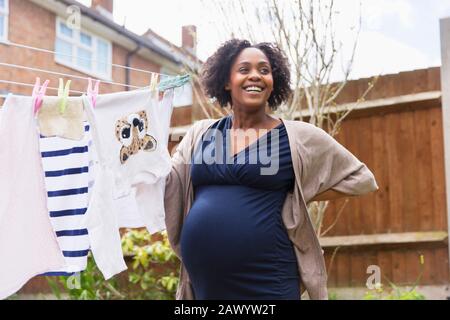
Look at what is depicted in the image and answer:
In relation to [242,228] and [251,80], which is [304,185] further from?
[251,80]

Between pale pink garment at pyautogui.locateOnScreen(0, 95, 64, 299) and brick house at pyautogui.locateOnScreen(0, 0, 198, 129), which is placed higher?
brick house at pyautogui.locateOnScreen(0, 0, 198, 129)

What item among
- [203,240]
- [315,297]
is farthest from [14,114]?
[315,297]

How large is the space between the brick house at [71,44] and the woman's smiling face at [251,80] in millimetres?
5870

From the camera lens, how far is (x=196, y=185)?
248 centimetres

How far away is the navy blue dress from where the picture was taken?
2279mm

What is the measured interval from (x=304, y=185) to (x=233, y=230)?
1.12ft

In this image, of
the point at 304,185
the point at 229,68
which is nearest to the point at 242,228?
the point at 304,185

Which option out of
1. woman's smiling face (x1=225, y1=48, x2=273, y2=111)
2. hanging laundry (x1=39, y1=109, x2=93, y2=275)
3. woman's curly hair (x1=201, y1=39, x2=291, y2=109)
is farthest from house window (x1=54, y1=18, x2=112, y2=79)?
woman's smiling face (x1=225, y1=48, x2=273, y2=111)

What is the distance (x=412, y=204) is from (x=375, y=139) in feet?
2.00

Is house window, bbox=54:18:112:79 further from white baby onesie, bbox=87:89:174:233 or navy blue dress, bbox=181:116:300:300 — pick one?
navy blue dress, bbox=181:116:300:300

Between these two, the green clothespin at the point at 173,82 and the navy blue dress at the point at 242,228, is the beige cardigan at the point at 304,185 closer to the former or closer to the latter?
the navy blue dress at the point at 242,228

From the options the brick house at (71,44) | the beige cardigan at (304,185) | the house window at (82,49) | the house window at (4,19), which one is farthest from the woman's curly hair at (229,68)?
the house window at (82,49)
